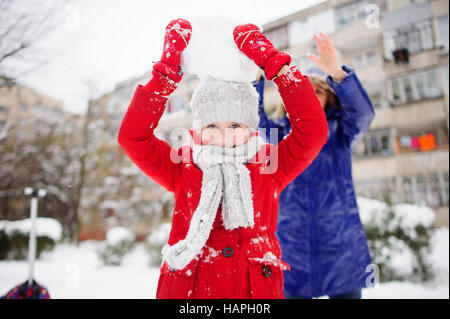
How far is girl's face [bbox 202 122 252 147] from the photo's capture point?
46.6 inches

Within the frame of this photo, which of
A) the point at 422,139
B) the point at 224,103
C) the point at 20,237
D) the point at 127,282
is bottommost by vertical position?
the point at 127,282

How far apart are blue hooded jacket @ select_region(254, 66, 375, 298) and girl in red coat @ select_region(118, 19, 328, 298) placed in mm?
416

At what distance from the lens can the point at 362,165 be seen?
10742 mm

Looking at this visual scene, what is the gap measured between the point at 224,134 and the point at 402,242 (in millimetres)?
5021

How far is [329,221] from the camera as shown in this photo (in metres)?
1.51

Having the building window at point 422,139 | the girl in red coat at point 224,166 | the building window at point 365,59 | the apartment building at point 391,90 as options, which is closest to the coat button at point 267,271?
the girl in red coat at point 224,166

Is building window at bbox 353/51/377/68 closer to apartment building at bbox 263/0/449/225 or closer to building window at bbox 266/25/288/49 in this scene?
apartment building at bbox 263/0/449/225

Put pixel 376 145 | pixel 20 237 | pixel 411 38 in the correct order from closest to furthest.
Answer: pixel 20 237
pixel 411 38
pixel 376 145

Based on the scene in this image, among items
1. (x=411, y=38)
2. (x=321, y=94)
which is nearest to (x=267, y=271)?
(x=321, y=94)

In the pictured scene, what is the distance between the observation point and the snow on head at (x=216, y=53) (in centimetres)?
114

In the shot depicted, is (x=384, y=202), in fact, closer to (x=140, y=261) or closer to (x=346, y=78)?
(x=346, y=78)

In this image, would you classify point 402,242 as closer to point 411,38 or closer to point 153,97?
point 153,97

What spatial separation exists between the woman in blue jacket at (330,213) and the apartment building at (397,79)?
4425 millimetres

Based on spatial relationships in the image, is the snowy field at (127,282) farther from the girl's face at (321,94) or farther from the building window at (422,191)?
the girl's face at (321,94)
